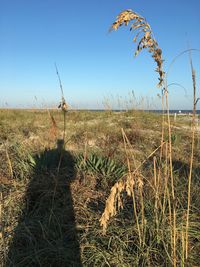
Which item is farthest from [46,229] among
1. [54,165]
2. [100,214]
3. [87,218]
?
[54,165]

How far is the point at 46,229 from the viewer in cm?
256

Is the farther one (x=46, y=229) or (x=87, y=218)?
(x=87, y=218)

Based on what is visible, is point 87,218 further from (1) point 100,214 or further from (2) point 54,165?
(2) point 54,165

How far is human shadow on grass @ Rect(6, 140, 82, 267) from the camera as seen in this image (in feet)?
7.36

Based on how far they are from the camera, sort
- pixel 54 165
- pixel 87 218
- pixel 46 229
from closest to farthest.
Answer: pixel 46 229 → pixel 87 218 → pixel 54 165

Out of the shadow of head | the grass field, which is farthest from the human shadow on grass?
the shadow of head

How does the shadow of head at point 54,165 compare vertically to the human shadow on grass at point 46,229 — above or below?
above

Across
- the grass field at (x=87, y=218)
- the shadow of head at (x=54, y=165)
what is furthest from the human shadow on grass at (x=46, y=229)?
the shadow of head at (x=54, y=165)

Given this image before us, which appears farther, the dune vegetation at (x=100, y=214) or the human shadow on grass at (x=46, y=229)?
the human shadow on grass at (x=46, y=229)

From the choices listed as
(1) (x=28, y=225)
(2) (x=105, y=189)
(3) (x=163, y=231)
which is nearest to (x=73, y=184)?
(2) (x=105, y=189)

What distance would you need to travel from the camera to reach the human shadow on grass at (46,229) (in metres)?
2.24

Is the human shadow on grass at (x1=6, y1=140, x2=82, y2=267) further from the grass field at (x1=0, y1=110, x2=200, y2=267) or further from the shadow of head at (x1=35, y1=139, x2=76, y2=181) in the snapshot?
the shadow of head at (x1=35, y1=139, x2=76, y2=181)

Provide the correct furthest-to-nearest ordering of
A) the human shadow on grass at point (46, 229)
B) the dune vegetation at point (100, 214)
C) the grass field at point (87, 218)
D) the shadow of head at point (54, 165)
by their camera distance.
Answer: the shadow of head at point (54, 165) < the human shadow on grass at point (46, 229) < the grass field at point (87, 218) < the dune vegetation at point (100, 214)

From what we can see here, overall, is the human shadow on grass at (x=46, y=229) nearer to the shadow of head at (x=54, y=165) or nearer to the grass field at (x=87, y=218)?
the grass field at (x=87, y=218)
